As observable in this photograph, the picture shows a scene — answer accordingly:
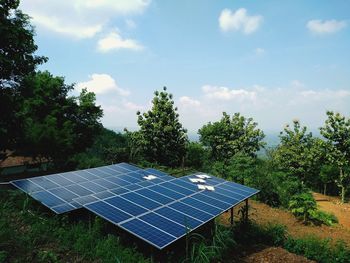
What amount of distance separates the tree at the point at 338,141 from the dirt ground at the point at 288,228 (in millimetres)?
5102

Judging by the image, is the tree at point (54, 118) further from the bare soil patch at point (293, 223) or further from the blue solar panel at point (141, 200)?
the bare soil patch at point (293, 223)

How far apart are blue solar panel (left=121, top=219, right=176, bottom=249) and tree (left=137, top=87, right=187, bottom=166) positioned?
734 inches

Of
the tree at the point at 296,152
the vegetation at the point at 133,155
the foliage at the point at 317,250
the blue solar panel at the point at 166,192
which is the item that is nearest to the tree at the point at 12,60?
the vegetation at the point at 133,155

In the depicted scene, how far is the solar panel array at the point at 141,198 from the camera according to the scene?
960cm

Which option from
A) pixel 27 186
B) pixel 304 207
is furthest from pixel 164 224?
pixel 304 207

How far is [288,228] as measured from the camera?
17812 millimetres

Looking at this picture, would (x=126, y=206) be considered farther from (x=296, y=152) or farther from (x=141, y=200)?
→ (x=296, y=152)

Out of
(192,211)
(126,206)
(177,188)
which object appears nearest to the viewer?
(126,206)

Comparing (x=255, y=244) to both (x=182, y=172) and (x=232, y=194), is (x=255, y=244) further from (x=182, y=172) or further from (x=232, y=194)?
(x=182, y=172)

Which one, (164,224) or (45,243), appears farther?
(164,224)

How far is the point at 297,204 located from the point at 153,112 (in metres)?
16.0

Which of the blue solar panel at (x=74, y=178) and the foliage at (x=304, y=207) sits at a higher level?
the blue solar panel at (x=74, y=178)

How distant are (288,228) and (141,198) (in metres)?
11.1

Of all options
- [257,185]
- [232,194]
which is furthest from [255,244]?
[257,185]
